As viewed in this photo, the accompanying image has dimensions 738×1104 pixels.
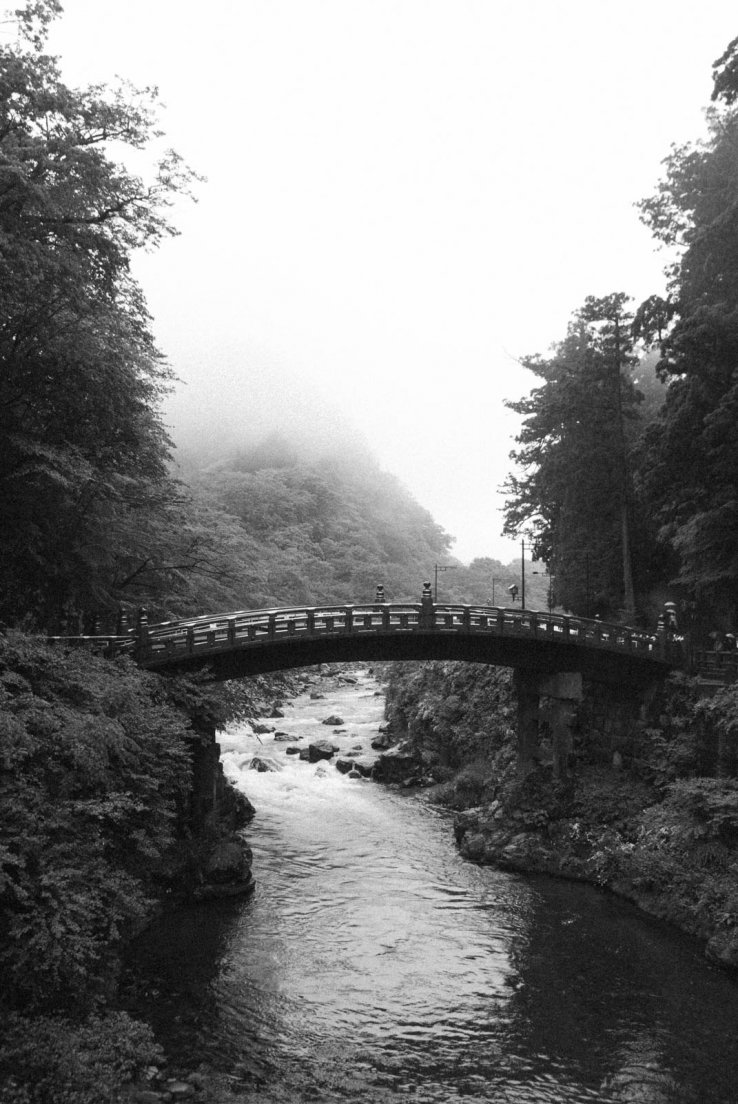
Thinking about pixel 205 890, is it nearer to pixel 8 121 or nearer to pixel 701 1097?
pixel 701 1097

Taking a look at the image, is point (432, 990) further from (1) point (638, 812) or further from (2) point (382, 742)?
(2) point (382, 742)

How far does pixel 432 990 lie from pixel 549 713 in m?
14.5

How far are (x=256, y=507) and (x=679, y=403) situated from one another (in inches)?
2441

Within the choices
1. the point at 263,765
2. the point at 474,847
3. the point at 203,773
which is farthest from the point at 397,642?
the point at 263,765

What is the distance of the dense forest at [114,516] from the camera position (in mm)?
12672

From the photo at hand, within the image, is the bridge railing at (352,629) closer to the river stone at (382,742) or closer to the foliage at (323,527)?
the river stone at (382,742)

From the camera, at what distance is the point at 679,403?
2808 cm

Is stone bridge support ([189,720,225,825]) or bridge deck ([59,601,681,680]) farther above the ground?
bridge deck ([59,601,681,680])

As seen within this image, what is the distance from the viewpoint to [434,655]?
28500mm

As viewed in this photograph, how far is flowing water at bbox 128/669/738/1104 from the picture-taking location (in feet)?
43.2

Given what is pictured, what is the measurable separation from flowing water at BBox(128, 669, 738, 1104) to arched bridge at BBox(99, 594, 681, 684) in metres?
6.89

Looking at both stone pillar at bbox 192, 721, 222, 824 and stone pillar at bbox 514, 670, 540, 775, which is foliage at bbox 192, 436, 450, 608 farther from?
stone pillar at bbox 192, 721, 222, 824

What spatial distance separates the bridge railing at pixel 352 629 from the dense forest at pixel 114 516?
1610 millimetres

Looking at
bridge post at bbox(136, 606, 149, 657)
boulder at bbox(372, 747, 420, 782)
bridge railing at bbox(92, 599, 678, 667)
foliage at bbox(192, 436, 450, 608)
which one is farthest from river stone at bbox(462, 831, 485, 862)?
foliage at bbox(192, 436, 450, 608)
